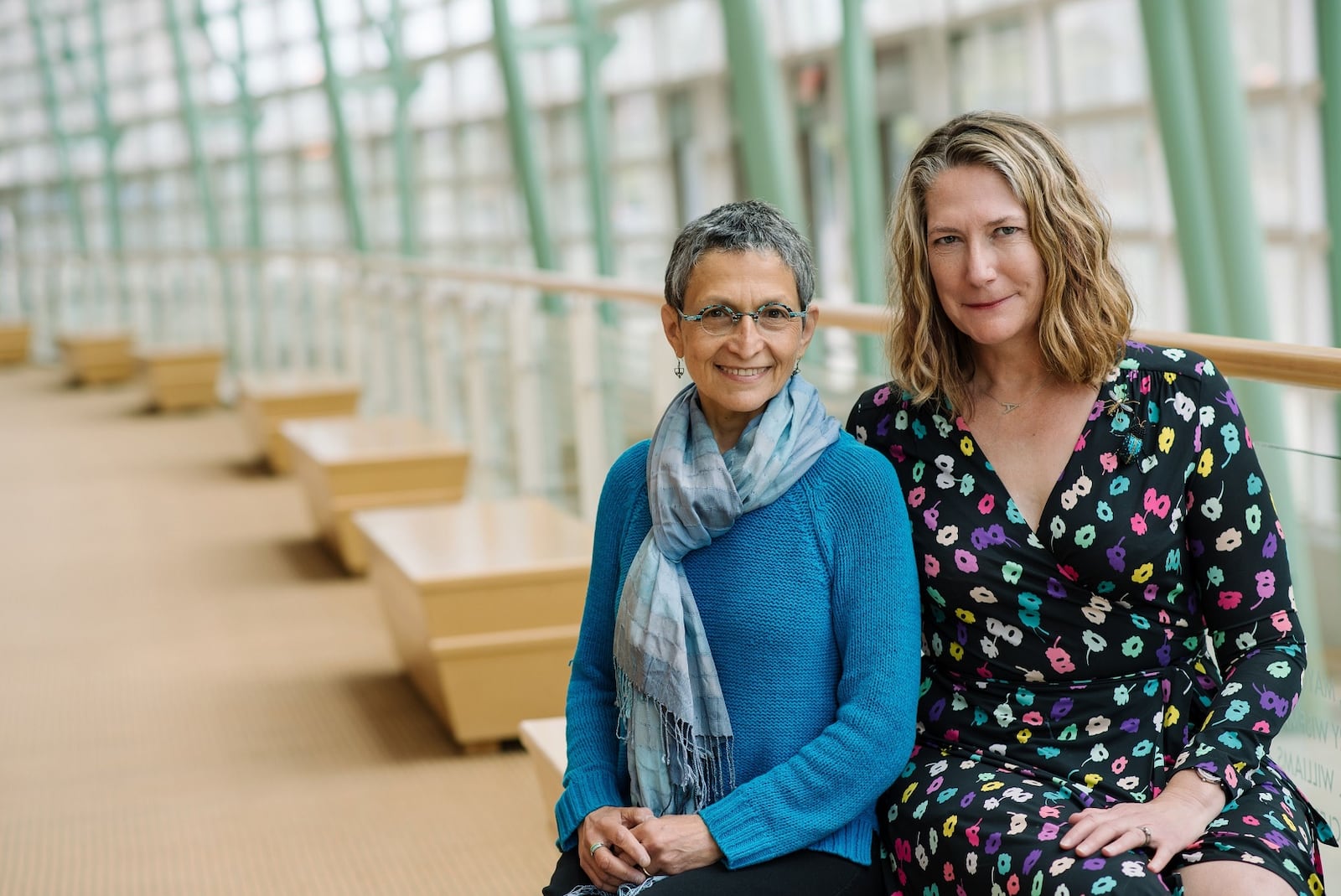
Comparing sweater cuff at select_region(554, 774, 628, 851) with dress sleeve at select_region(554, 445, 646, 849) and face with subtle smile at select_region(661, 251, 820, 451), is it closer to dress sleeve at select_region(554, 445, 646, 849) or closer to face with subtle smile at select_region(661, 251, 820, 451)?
dress sleeve at select_region(554, 445, 646, 849)

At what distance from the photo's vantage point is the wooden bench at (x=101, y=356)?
44.4ft

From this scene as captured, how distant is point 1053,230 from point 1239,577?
421 millimetres

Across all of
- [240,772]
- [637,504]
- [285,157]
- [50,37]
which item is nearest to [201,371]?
[285,157]

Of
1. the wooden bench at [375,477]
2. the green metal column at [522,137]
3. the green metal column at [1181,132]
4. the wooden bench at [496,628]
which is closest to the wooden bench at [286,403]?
the green metal column at [522,137]

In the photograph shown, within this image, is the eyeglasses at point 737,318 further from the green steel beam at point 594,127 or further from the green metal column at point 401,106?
the green metal column at point 401,106

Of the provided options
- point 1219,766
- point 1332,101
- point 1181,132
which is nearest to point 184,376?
point 1181,132

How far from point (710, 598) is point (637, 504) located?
161 millimetres

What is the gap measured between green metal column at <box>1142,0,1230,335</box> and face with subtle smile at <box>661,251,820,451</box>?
2900 millimetres

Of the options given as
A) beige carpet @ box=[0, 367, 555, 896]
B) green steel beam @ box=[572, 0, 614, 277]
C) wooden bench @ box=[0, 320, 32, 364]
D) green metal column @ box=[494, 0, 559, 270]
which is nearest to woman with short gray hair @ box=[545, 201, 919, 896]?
beige carpet @ box=[0, 367, 555, 896]

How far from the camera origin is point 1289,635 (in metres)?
1.63

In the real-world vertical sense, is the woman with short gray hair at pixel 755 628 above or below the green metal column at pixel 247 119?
below

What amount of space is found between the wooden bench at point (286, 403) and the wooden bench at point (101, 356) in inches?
216

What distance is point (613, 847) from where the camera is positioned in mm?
1720

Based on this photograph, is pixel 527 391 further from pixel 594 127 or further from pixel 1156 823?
pixel 594 127
